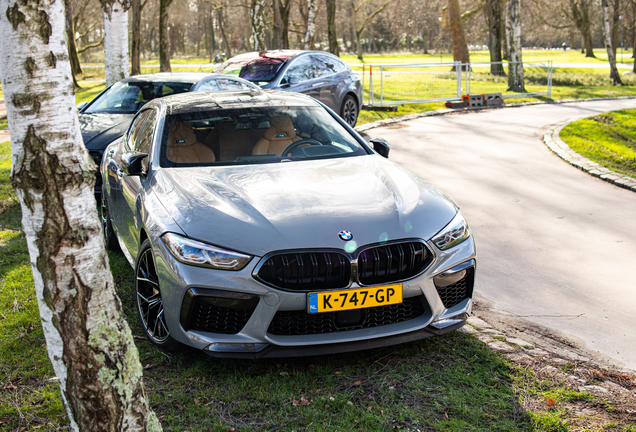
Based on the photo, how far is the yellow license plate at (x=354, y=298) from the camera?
341cm

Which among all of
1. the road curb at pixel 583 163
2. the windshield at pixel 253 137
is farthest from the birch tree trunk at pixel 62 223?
the road curb at pixel 583 163

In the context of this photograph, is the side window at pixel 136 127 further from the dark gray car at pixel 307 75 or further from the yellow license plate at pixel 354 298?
the dark gray car at pixel 307 75

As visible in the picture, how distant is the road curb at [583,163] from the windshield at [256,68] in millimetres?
5830

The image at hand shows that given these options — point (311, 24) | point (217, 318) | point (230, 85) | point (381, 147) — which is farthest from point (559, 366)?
point (311, 24)

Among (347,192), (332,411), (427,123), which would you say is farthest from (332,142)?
(427,123)

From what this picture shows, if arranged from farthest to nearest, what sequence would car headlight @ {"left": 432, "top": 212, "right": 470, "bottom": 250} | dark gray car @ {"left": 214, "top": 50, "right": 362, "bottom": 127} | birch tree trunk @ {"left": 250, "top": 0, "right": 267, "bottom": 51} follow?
birch tree trunk @ {"left": 250, "top": 0, "right": 267, "bottom": 51}, dark gray car @ {"left": 214, "top": 50, "right": 362, "bottom": 127}, car headlight @ {"left": 432, "top": 212, "right": 470, "bottom": 250}

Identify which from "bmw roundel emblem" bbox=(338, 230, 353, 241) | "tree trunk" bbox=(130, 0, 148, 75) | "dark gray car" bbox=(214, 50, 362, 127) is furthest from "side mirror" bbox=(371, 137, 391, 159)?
"tree trunk" bbox=(130, 0, 148, 75)

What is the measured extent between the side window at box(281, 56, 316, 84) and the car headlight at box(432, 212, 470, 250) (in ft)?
30.3

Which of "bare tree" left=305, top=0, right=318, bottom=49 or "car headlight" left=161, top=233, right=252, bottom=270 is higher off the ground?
"bare tree" left=305, top=0, right=318, bottom=49

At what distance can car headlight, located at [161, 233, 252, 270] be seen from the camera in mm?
3414

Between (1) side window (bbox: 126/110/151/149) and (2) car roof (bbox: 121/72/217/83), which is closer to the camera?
(1) side window (bbox: 126/110/151/149)

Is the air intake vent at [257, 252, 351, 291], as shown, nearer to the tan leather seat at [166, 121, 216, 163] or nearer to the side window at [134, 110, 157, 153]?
the tan leather seat at [166, 121, 216, 163]

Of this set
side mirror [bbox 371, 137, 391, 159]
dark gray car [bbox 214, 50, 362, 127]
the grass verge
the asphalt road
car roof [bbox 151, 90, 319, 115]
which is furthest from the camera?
dark gray car [bbox 214, 50, 362, 127]

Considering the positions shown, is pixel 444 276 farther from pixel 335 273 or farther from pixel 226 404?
pixel 226 404
